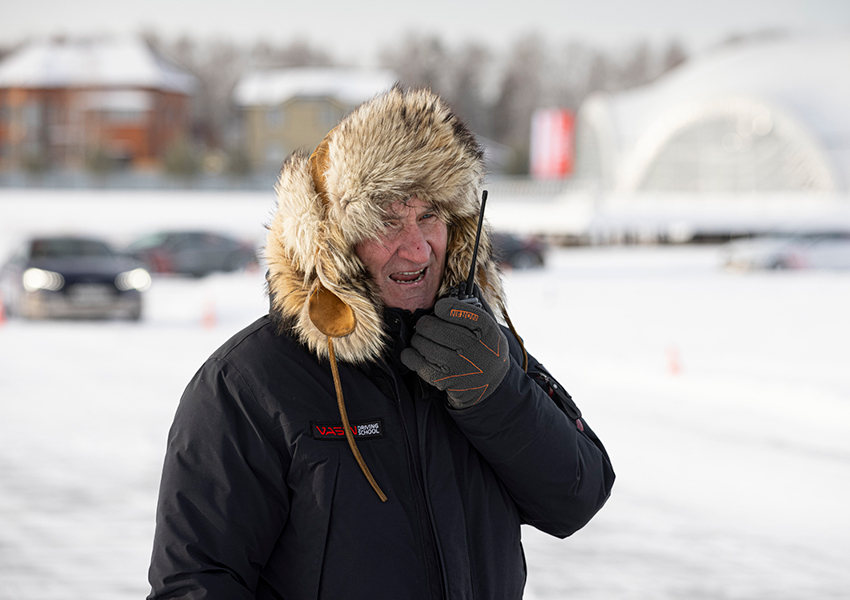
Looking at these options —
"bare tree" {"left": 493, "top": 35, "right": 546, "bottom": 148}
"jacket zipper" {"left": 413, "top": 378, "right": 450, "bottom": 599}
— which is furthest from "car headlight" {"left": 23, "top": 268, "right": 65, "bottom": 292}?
"bare tree" {"left": 493, "top": 35, "right": 546, "bottom": 148}

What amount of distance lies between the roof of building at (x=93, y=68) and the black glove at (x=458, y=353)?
60590 mm

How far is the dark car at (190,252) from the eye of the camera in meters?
22.7

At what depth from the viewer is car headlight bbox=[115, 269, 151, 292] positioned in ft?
43.9

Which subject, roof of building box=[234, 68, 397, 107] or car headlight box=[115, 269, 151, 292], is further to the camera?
roof of building box=[234, 68, 397, 107]

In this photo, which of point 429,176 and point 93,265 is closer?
point 429,176

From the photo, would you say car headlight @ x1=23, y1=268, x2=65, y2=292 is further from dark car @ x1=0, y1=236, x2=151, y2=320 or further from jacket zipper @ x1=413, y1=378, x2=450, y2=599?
jacket zipper @ x1=413, y1=378, x2=450, y2=599

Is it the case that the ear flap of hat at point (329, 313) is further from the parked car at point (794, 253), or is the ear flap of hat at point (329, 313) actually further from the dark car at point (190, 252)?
the parked car at point (794, 253)

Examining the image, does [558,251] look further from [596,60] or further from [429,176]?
[596,60]

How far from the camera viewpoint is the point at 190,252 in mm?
23016

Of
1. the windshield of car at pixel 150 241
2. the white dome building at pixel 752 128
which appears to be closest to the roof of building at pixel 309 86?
the white dome building at pixel 752 128

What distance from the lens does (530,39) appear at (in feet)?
331

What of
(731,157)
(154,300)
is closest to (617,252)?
(731,157)

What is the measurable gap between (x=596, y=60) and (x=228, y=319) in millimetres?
95512

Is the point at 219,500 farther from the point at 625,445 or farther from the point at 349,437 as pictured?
the point at 625,445
